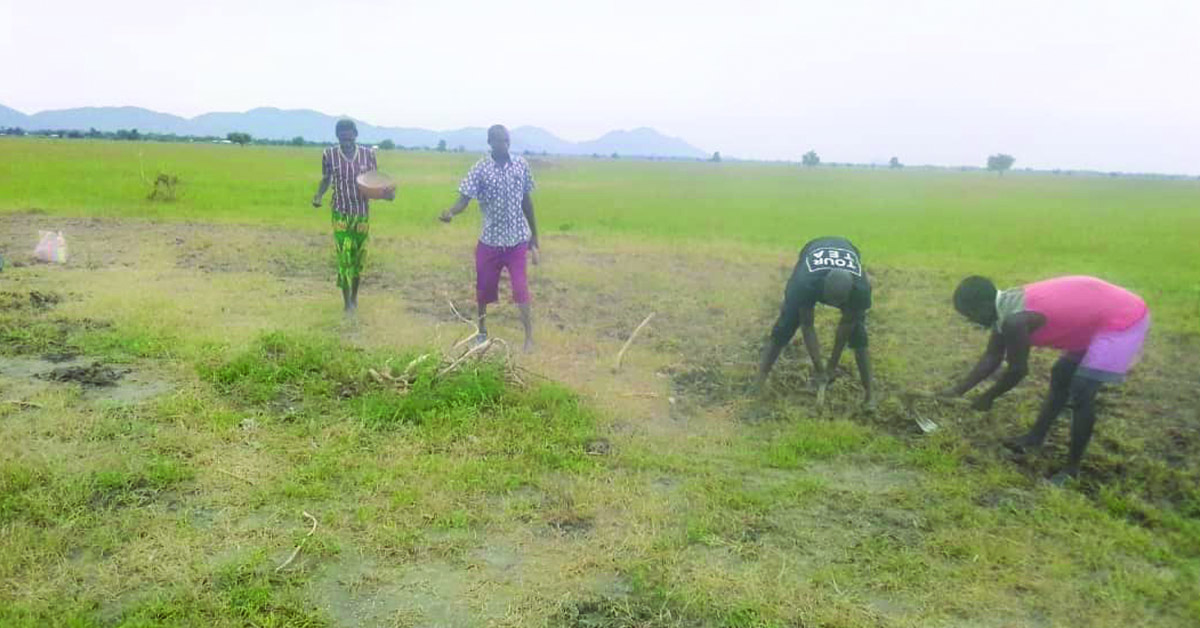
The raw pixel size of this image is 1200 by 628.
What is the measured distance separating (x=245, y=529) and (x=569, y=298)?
5.22 m

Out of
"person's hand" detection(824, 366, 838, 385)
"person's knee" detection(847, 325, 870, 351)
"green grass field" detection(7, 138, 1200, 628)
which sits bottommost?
"green grass field" detection(7, 138, 1200, 628)

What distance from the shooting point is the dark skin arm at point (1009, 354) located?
4.04 metres

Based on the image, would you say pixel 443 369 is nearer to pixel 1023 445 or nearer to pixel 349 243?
pixel 349 243

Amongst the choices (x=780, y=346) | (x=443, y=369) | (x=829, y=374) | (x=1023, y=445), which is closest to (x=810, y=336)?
(x=780, y=346)

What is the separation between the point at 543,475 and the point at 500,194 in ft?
8.00

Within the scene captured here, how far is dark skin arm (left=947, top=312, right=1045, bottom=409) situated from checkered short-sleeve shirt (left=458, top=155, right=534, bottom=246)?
308cm

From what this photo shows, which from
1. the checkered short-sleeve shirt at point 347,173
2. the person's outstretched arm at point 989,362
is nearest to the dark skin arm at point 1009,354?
the person's outstretched arm at point 989,362

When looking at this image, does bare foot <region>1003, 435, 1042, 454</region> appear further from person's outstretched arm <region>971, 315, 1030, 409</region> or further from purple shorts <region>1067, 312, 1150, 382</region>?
purple shorts <region>1067, 312, 1150, 382</region>

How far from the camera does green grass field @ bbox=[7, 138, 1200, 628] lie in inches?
117

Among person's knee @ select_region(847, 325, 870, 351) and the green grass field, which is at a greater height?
person's knee @ select_region(847, 325, 870, 351)

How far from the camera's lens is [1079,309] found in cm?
391

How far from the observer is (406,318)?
7078mm

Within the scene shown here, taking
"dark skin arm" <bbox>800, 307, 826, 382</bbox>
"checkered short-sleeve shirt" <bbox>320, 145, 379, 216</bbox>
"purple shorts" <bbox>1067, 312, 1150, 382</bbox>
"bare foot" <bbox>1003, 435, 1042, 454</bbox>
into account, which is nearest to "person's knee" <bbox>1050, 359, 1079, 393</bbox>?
"purple shorts" <bbox>1067, 312, 1150, 382</bbox>

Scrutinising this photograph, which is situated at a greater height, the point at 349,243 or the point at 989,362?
the point at 349,243
